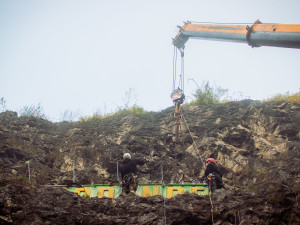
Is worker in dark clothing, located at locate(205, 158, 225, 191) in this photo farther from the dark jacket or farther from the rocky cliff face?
the dark jacket

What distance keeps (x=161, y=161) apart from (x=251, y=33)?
6.50m

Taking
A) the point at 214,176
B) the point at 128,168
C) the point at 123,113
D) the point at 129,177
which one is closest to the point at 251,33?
the point at 214,176

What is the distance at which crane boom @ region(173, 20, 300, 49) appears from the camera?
952 cm

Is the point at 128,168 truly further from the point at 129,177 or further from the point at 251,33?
the point at 251,33

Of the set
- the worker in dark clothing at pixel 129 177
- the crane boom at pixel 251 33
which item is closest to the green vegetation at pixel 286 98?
the crane boom at pixel 251 33

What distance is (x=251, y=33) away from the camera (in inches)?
439

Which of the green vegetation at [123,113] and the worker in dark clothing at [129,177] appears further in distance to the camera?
the green vegetation at [123,113]

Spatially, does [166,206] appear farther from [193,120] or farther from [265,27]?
[193,120]

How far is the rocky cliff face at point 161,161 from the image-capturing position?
8352mm

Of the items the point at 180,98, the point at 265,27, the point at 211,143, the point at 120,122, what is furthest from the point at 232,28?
the point at 120,122

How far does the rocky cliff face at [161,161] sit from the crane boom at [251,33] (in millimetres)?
3871

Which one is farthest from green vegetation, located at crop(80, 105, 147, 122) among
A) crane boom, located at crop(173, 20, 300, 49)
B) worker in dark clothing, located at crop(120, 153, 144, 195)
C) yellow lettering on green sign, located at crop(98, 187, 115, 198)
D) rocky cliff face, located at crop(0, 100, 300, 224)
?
yellow lettering on green sign, located at crop(98, 187, 115, 198)

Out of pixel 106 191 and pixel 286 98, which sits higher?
pixel 286 98

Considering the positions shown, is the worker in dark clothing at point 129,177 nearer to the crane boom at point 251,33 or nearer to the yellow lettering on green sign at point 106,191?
the yellow lettering on green sign at point 106,191
